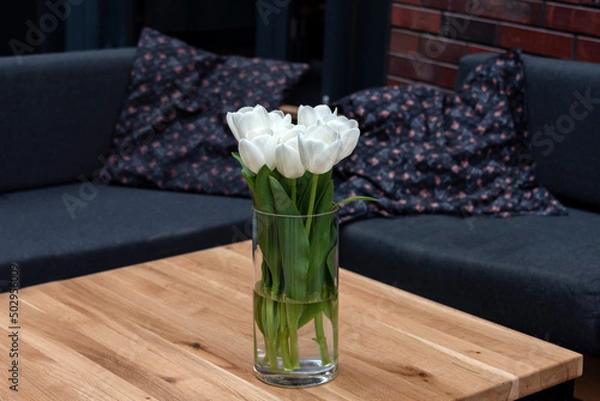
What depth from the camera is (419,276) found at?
8.22 ft

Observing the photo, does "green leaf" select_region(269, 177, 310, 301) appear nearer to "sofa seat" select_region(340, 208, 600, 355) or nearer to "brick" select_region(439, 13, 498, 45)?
"sofa seat" select_region(340, 208, 600, 355)

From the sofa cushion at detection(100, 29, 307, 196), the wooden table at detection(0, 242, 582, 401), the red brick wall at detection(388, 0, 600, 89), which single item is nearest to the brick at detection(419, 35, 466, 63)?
the red brick wall at detection(388, 0, 600, 89)

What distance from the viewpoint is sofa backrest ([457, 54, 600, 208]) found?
276cm

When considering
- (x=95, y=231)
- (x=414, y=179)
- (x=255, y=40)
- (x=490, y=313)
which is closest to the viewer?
(x=490, y=313)

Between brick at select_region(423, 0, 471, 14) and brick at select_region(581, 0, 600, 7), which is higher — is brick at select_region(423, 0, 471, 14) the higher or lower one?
the lower one

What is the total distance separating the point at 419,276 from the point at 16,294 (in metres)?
1.06

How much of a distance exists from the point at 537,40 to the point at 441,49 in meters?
0.43

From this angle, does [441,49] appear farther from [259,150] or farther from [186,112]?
[259,150]

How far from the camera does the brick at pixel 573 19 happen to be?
3021 millimetres

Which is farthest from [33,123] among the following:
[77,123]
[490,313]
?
[490,313]

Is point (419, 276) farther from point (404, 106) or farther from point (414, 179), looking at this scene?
point (404, 106)

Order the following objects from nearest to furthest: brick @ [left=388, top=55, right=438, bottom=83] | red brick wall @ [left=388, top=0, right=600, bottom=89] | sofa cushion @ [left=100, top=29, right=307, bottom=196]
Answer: sofa cushion @ [left=100, top=29, right=307, bottom=196], red brick wall @ [left=388, top=0, right=600, bottom=89], brick @ [left=388, top=55, right=438, bottom=83]

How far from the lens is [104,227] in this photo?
2.60m

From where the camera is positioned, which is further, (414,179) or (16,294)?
(414,179)
